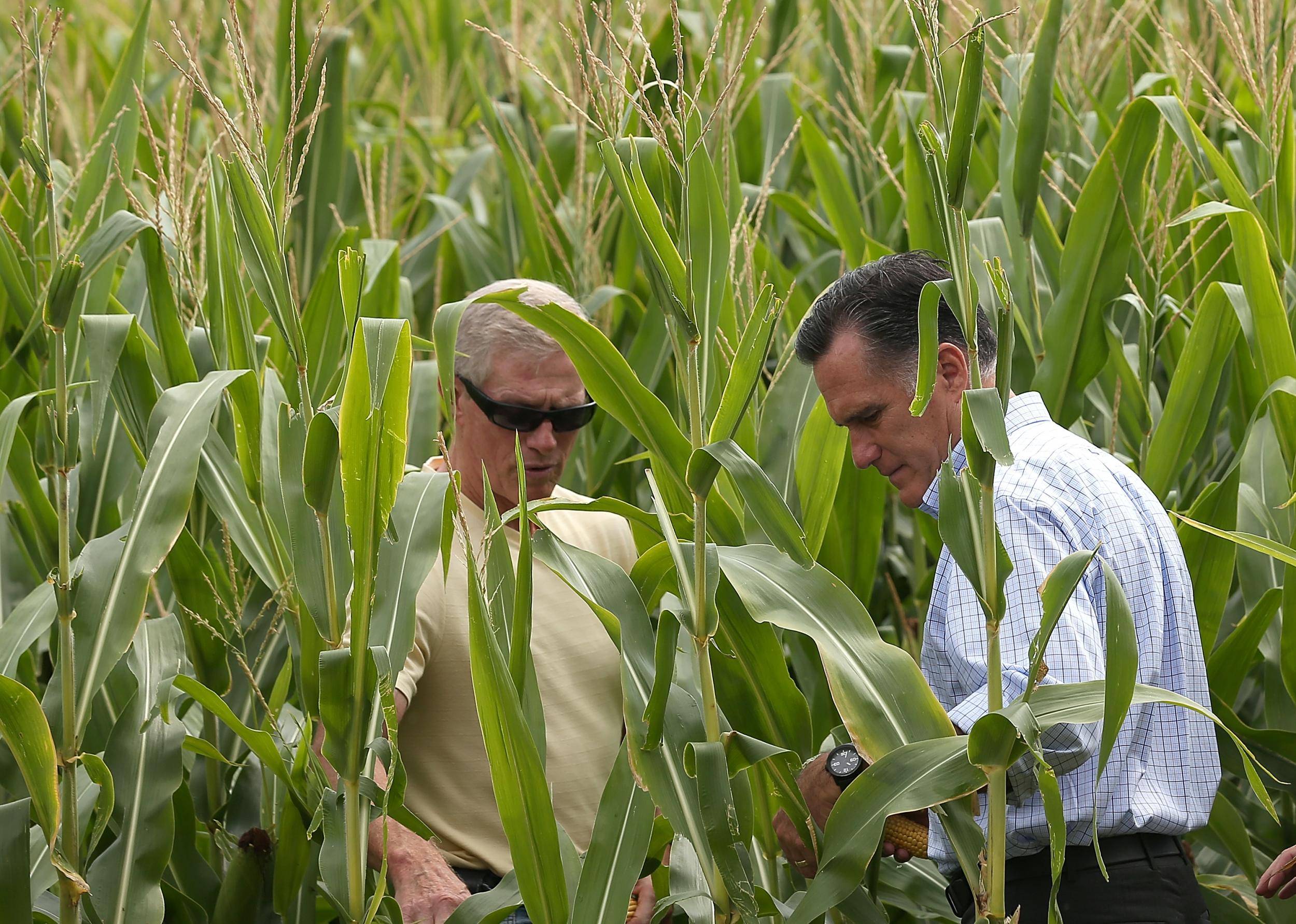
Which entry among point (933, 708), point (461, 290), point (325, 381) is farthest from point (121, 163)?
point (933, 708)

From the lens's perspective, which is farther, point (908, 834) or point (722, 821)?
point (908, 834)

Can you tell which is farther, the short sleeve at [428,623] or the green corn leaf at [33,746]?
the short sleeve at [428,623]

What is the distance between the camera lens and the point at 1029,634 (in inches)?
64.0

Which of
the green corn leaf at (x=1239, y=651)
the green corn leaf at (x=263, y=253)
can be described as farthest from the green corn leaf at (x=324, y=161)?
the green corn leaf at (x=1239, y=651)

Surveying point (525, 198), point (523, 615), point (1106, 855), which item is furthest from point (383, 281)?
point (1106, 855)

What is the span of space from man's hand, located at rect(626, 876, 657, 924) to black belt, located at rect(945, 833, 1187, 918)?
0.48 metres

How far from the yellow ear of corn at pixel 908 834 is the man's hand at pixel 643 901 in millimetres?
373

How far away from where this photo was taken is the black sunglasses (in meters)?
2.25

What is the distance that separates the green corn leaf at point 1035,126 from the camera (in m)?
2.48

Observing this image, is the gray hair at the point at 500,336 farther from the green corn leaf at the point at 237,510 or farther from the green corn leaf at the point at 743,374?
the green corn leaf at the point at 743,374

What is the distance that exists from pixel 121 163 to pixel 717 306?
161 cm

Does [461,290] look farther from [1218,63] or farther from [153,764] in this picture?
[1218,63]

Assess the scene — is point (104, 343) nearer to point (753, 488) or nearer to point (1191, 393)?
point (753, 488)

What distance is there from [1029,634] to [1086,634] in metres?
0.08
